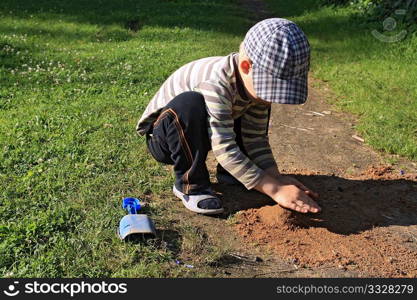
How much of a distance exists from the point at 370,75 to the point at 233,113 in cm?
415

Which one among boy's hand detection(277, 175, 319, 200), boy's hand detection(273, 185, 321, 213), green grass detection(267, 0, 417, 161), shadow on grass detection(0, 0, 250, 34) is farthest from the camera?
shadow on grass detection(0, 0, 250, 34)

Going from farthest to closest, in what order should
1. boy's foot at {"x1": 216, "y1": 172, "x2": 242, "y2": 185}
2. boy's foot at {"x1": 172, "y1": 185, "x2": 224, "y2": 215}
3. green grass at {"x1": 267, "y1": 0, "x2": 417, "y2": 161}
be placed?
1. green grass at {"x1": 267, "y1": 0, "x2": 417, "y2": 161}
2. boy's foot at {"x1": 216, "y1": 172, "x2": 242, "y2": 185}
3. boy's foot at {"x1": 172, "y1": 185, "x2": 224, "y2": 215}

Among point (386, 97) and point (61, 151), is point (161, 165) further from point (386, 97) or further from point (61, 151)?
point (386, 97)

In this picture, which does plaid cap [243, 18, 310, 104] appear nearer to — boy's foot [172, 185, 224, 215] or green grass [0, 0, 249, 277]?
boy's foot [172, 185, 224, 215]

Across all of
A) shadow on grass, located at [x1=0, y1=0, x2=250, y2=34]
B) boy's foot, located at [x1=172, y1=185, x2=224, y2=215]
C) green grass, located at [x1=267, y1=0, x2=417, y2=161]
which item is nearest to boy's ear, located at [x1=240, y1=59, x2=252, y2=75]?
boy's foot, located at [x1=172, y1=185, x2=224, y2=215]

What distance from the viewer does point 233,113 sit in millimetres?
3348

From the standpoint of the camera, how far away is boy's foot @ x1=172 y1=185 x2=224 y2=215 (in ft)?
10.8

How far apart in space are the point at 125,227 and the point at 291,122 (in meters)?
2.86

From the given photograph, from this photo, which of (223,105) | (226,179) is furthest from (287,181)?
(223,105)

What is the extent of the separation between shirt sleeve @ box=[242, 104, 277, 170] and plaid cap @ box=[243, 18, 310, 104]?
64 cm

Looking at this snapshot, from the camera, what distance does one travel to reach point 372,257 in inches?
117

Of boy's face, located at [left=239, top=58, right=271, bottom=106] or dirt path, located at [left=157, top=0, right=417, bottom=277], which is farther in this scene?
boy's face, located at [left=239, top=58, right=271, bottom=106]

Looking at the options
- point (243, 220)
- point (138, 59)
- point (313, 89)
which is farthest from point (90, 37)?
point (243, 220)

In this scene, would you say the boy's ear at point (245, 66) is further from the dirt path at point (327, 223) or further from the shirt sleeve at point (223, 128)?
the dirt path at point (327, 223)
